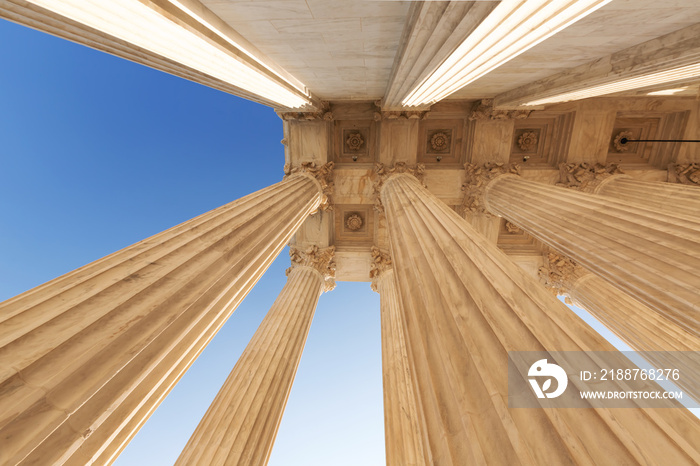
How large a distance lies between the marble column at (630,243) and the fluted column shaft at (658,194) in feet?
6.75

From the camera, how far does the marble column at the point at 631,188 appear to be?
10.0 m

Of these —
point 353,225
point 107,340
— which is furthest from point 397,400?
point 353,225

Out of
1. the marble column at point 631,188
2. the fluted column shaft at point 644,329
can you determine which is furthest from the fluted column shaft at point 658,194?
the fluted column shaft at point 644,329

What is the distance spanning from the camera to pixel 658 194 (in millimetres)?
10898

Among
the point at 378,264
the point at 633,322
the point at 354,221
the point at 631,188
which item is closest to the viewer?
the point at 633,322

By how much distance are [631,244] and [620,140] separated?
1414cm

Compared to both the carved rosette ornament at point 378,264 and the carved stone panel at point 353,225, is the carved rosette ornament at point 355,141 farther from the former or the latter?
the carved rosette ornament at point 378,264

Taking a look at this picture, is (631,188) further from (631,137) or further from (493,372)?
(493,372)

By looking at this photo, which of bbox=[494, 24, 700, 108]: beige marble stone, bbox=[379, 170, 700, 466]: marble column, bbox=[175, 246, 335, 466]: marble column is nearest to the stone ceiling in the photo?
bbox=[494, 24, 700, 108]: beige marble stone

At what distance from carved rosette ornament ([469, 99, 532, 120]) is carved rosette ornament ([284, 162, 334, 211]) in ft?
27.9

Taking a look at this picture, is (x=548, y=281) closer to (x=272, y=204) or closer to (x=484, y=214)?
(x=484, y=214)

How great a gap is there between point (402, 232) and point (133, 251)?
20.0ft

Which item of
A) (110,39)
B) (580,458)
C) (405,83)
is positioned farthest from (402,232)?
(110,39)

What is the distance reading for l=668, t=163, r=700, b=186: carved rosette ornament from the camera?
15.0 meters
